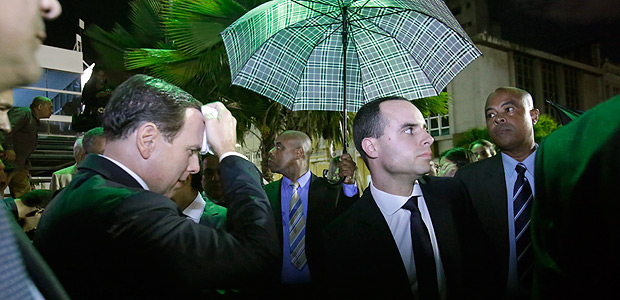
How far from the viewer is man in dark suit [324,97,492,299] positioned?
7.64 feet

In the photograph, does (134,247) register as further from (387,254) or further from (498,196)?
(498,196)

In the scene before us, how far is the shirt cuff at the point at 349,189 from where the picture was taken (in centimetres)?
395

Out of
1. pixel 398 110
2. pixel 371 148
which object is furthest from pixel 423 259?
pixel 398 110

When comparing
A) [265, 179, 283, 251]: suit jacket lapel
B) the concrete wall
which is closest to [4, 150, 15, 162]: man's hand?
[265, 179, 283, 251]: suit jacket lapel

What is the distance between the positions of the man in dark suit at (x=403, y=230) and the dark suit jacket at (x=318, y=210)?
1.36m

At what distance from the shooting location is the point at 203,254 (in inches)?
57.2

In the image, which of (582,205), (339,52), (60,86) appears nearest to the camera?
(582,205)

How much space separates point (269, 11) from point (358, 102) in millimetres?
1161

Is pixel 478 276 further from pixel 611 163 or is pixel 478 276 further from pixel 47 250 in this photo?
pixel 47 250

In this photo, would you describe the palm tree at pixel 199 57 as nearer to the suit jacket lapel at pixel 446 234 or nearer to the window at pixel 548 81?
the suit jacket lapel at pixel 446 234

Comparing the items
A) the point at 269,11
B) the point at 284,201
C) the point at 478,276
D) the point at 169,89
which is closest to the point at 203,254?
the point at 169,89

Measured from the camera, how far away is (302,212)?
14.5ft

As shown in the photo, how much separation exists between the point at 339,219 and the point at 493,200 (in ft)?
4.13

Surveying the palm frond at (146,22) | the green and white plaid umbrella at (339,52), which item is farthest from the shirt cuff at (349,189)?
the palm frond at (146,22)
